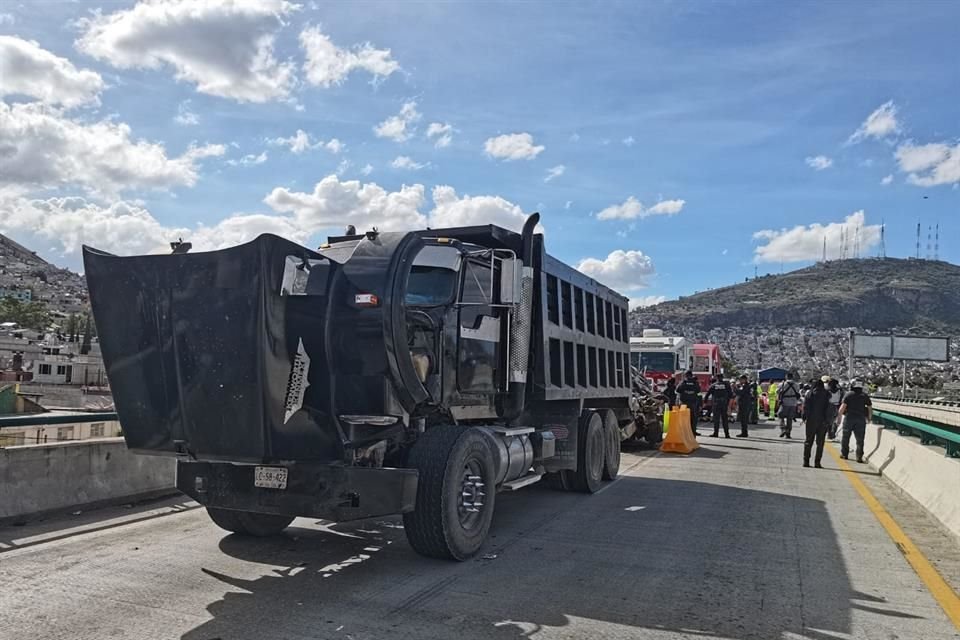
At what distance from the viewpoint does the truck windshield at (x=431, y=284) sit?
683 cm

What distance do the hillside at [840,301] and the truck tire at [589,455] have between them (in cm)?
10931

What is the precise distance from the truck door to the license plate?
1.80 meters

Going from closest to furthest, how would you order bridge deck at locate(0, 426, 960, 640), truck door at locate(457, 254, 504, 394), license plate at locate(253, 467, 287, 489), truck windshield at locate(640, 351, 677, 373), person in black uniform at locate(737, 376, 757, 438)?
bridge deck at locate(0, 426, 960, 640) → license plate at locate(253, 467, 287, 489) → truck door at locate(457, 254, 504, 394) → person in black uniform at locate(737, 376, 757, 438) → truck windshield at locate(640, 351, 677, 373)

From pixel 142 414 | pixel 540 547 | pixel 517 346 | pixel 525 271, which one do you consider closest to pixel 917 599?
pixel 540 547

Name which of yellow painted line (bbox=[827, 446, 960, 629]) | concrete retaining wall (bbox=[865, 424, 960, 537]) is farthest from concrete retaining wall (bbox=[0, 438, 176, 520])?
concrete retaining wall (bbox=[865, 424, 960, 537])

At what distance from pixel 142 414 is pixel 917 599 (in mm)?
5991

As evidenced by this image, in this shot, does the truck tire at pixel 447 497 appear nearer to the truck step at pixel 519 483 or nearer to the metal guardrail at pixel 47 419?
the truck step at pixel 519 483

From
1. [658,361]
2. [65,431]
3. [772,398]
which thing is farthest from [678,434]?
[772,398]

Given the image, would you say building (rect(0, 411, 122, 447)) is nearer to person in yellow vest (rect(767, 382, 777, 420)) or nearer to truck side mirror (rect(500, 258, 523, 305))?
truck side mirror (rect(500, 258, 523, 305))

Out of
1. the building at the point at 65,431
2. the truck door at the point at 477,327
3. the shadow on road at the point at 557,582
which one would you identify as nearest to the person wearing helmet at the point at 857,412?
the shadow on road at the point at 557,582

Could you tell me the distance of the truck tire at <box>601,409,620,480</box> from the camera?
11570mm

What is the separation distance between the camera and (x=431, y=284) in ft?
22.6

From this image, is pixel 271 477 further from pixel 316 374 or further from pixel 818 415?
pixel 818 415

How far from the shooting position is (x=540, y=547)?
7227 mm
